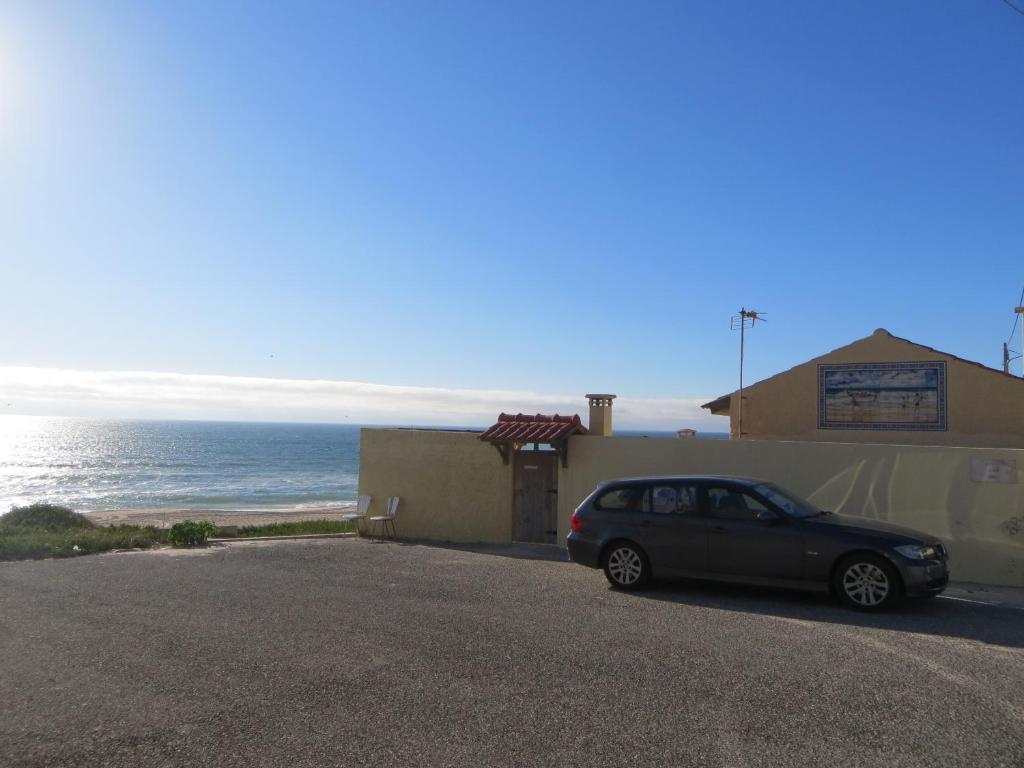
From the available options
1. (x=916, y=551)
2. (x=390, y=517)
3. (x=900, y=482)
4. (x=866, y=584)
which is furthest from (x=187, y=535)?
(x=916, y=551)

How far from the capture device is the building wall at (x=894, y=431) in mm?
15508

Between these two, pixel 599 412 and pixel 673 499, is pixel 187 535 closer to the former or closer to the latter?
pixel 599 412

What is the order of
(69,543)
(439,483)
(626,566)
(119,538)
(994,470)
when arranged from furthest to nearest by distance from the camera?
1. (439,483)
2. (119,538)
3. (69,543)
4. (994,470)
5. (626,566)

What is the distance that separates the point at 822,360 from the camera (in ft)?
57.3

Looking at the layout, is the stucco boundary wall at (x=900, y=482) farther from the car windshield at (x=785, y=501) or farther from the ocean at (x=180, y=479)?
the ocean at (x=180, y=479)

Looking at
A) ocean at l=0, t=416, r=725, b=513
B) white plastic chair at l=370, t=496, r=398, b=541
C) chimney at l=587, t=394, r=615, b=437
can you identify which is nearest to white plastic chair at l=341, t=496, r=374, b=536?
white plastic chair at l=370, t=496, r=398, b=541

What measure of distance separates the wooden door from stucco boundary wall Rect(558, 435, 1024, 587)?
1.86m

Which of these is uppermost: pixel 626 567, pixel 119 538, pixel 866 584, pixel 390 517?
pixel 866 584

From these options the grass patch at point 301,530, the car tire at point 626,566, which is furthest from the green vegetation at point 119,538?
the car tire at point 626,566

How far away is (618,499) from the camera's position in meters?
10.4

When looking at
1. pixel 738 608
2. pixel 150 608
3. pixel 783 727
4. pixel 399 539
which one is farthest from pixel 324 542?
pixel 783 727

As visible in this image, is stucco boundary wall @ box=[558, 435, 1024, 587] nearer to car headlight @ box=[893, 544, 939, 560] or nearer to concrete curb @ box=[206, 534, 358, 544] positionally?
car headlight @ box=[893, 544, 939, 560]

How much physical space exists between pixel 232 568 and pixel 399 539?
514 centimetres

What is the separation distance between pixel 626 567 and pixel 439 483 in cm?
692
